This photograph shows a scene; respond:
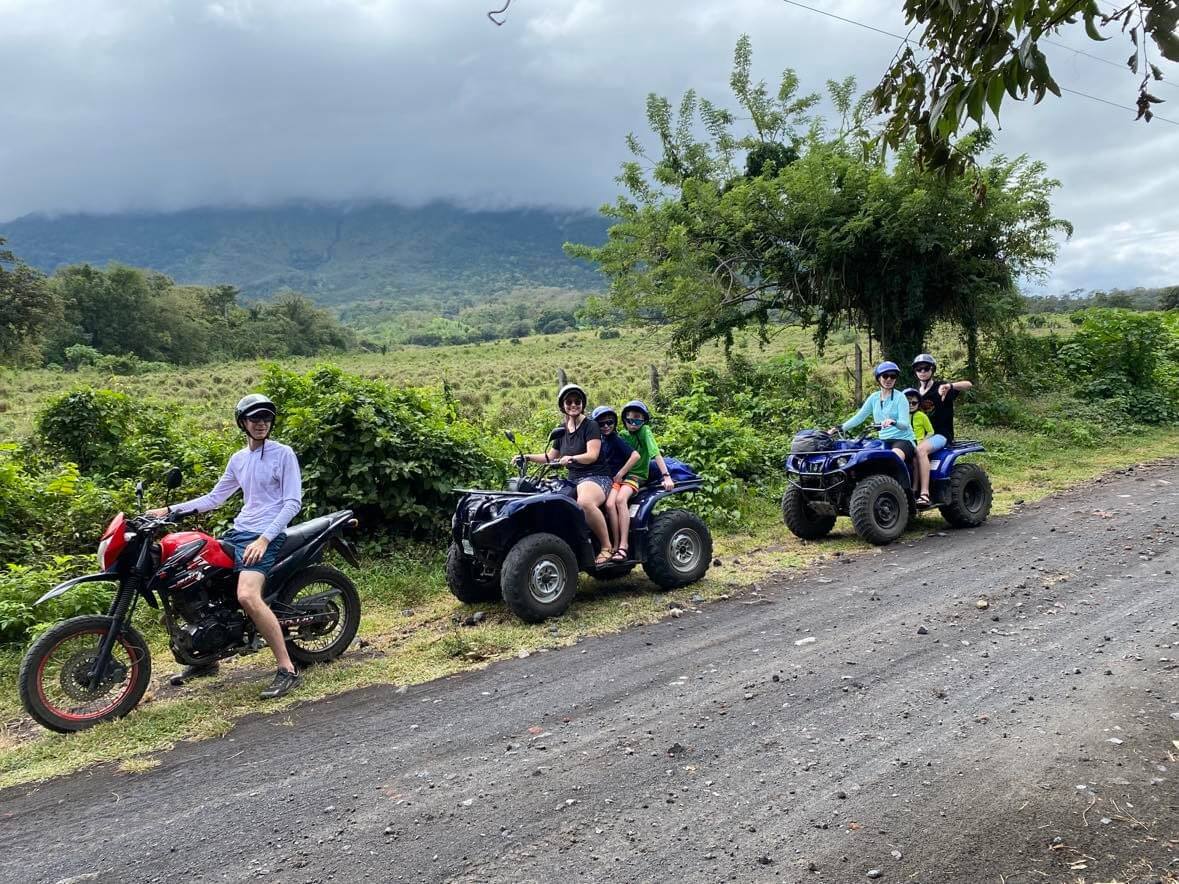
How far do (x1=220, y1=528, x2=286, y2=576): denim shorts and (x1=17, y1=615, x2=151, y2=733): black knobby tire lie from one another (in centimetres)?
75

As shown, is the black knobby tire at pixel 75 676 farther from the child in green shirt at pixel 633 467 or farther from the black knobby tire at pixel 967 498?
the black knobby tire at pixel 967 498

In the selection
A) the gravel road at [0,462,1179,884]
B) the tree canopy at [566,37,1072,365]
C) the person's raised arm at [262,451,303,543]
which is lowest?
the gravel road at [0,462,1179,884]

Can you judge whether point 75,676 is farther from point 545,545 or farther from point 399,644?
point 545,545

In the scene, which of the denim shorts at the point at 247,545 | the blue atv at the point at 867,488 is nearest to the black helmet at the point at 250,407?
the denim shorts at the point at 247,545

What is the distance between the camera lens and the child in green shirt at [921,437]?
9.39 m

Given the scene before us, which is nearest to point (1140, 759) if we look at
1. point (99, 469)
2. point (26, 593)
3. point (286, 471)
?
point (286, 471)

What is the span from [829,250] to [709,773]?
14.9 metres

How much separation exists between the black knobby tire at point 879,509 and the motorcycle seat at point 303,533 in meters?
5.63

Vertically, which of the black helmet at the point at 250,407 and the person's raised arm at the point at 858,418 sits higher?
the black helmet at the point at 250,407

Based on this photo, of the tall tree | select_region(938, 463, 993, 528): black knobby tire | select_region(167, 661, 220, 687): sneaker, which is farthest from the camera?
the tall tree

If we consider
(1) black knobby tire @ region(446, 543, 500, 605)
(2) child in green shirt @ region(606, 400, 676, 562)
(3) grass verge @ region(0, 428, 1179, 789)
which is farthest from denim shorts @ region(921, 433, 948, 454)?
(1) black knobby tire @ region(446, 543, 500, 605)

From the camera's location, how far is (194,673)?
5.82 m

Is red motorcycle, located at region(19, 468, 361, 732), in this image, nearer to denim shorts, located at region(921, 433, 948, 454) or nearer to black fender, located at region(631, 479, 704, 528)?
black fender, located at region(631, 479, 704, 528)

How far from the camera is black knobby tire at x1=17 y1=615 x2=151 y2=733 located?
4.71 metres
